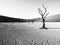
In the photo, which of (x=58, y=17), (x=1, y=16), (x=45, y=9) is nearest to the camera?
(x=45, y=9)

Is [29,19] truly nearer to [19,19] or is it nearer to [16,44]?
[19,19]

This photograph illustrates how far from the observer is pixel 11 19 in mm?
177000

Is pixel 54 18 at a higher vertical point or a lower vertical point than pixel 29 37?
higher

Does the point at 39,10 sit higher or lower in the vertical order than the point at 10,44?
higher

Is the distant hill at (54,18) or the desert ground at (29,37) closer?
the desert ground at (29,37)

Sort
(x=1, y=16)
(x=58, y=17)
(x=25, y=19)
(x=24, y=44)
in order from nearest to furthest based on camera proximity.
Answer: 1. (x=24, y=44)
2. (x=58, y=17)
3. (x=1, y=16)
4. (x=25, y=19)

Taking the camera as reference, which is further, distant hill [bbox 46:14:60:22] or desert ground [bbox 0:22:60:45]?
distant hill [bbox 46:14:60:22]

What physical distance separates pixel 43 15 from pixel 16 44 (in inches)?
912

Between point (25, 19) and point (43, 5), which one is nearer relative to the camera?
point (43, 5)

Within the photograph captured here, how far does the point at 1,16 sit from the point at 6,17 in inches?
429

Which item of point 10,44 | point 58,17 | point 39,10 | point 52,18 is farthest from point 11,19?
point 10,44

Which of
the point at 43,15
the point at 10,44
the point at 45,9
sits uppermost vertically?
the point at 45,9

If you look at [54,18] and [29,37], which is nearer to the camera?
[29,37]

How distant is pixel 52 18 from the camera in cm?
17050
